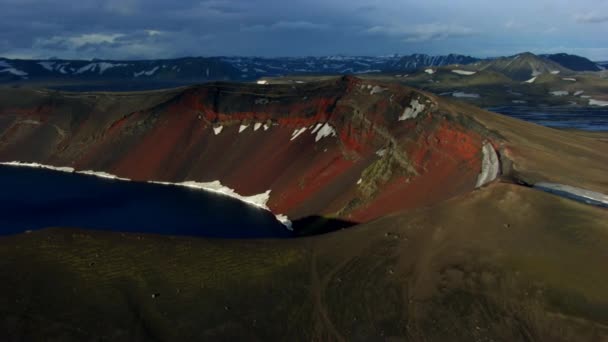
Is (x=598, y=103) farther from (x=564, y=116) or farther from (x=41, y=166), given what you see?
(x=41, y=166)

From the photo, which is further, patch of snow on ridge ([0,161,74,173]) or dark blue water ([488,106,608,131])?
dark blue water ([488,106,608,131])

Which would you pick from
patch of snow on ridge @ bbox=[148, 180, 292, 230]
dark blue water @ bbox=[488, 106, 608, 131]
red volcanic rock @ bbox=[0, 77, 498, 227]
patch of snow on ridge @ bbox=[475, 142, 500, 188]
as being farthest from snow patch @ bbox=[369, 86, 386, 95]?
dark blue water @ bbox=[488, 106, 608, 131]

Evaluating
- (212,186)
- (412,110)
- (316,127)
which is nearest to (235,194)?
(212,186)

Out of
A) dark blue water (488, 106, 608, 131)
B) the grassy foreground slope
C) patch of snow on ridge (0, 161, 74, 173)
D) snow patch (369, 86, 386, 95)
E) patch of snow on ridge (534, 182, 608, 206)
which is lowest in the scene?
patch of snow on ridge (0, 161, 74, 173)

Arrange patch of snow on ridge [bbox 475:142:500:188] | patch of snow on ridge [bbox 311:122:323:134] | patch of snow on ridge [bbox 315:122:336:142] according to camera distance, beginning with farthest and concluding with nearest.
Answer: patch of snow on ridge [bbox 311:122:323:134] → patch of snow on ridge [bbox 315:122:336:142] → patch of snow on ridge [bbox 475:142:500:188]

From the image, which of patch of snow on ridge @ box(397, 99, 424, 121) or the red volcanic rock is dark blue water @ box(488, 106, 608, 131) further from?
the red volcanic rock

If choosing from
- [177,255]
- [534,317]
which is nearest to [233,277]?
[177,255]

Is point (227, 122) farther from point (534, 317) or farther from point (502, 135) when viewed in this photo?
point (534, 317)
